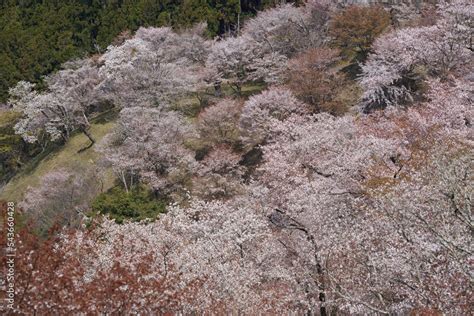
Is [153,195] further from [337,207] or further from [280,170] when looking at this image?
[337,207]

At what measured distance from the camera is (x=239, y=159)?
26.4m

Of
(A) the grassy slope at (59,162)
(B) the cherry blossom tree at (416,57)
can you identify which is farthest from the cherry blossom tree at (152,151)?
(B) the cherry blossom tree at (416,57)

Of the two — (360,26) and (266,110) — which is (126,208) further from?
(360,26)

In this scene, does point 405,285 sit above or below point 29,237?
below

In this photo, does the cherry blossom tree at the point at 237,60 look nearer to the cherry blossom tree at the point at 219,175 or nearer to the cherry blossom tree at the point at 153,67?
the cherry blossom tree at the point at 153,67

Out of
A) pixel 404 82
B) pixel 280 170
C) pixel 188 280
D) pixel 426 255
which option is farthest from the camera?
pixel 404 82

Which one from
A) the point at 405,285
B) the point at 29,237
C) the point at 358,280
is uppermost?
the point at 29,237

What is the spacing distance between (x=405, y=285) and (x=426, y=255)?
2.35 ft

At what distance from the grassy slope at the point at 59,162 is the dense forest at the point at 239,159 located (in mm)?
199

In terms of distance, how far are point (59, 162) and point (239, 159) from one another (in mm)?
16005

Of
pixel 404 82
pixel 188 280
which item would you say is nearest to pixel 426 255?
pixel 188 280

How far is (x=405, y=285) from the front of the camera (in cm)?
884

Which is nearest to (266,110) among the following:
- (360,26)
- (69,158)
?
(360,26)

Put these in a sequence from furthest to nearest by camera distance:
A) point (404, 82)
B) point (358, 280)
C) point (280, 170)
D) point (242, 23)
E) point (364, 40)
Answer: point (242, 23)
point (364, 40)
point (404, 82)
point (280, 170)
point (358, 280)
